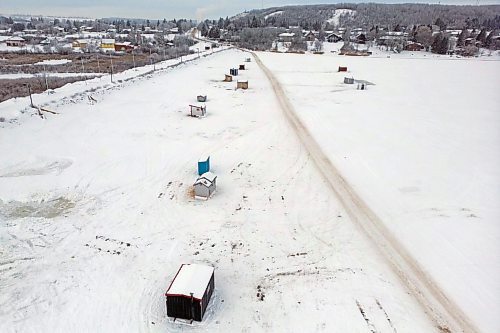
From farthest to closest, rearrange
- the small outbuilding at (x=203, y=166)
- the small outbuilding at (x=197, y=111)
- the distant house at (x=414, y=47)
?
the distant house at (x=414, y=47) < the small outbuilding at (x=197, y=111) < the small outbuilding at (x=203, y=166)

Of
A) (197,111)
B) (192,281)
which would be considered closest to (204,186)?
(192,281)

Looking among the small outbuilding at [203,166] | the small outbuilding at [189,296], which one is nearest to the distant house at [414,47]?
the small outbuilding at [203,166]

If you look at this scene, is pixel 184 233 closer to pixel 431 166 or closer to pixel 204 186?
pixel 204 186

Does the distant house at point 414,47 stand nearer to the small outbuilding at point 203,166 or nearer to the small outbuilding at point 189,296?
the small outbuilding at point 203,166

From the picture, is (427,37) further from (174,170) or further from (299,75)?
(174,170)

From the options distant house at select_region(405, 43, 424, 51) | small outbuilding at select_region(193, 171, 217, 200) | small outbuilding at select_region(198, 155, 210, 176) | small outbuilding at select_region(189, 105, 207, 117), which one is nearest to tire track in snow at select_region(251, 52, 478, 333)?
small outbuilding at select_region(193, 171, 217, 200)
